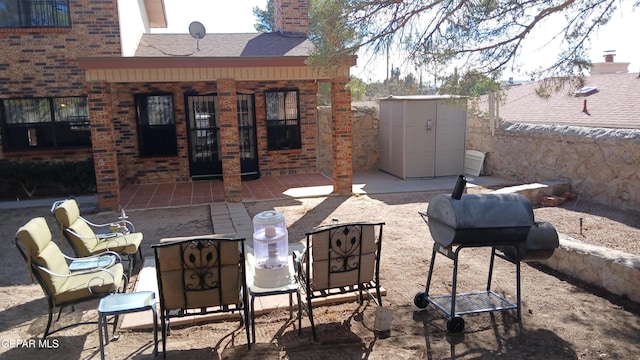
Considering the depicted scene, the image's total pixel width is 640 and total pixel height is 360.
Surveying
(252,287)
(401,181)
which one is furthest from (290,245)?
(401,181)

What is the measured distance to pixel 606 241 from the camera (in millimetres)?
6855

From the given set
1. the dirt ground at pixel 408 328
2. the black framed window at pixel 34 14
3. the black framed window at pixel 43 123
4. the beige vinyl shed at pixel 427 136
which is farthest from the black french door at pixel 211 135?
the dirt ground at pixel 408 328

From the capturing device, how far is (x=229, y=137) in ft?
32.4

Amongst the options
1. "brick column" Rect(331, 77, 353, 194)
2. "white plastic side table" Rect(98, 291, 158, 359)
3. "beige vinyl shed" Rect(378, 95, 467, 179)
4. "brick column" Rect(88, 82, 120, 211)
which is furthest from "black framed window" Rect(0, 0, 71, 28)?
"white plastic side table" Rect(98, 291, 158, 359)

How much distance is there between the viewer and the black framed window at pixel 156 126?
12.3 metres

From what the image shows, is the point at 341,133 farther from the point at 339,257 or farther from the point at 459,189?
the point at 339,257

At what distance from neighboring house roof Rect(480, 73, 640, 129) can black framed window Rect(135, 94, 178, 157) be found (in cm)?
897

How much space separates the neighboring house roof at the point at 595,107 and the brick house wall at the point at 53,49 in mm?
10049

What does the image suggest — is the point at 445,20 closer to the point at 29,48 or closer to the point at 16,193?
the point at 29,48

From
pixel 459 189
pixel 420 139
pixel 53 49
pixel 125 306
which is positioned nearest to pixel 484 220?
pixel 459 189

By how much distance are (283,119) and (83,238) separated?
8204 millimetres

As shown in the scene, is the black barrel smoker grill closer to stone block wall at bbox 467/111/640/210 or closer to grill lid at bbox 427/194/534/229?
grill lid at bbox 427/194/534/229

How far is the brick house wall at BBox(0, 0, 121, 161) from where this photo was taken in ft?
36.5

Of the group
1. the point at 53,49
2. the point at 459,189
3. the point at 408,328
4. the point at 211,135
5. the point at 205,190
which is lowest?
the point at 408,328
